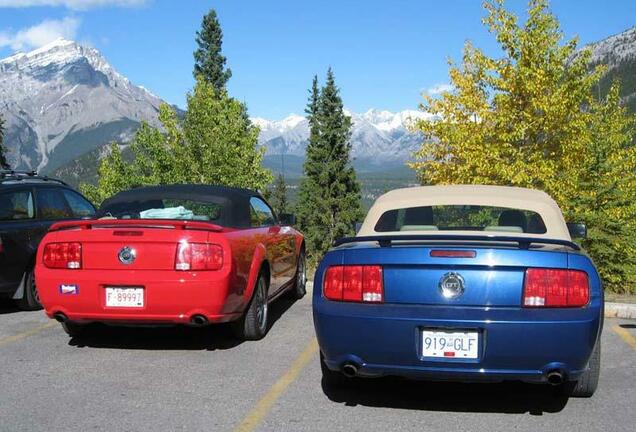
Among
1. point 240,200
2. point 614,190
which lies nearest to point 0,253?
point 240,200

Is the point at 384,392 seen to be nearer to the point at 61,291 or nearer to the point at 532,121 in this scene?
the point at 61,291

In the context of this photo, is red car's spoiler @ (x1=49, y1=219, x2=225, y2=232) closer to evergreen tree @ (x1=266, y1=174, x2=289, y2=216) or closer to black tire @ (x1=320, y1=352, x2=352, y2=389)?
black tire @ (x1=320, y1=352, x2=352, y2=389)

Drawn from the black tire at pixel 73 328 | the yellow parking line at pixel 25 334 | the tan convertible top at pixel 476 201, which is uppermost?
the tan convertible top at pixel 476 201

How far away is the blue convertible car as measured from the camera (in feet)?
12.4

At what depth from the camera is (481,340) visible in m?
3.82

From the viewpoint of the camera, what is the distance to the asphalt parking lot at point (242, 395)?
397 centimetres

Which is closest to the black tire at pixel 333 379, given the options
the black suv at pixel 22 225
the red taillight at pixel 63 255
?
the red taillight at pixel 63 255

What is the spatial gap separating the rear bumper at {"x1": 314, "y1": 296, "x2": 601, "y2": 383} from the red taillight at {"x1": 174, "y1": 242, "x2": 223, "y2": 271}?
5.65 feet

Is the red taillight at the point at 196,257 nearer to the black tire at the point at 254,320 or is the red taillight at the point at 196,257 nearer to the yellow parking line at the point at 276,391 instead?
the black tire at the point at 254,320

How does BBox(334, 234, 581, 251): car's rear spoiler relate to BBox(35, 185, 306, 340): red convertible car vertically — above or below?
above

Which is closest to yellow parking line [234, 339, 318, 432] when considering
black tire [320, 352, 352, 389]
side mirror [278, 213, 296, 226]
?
black tire [320, 352, 352, 389]

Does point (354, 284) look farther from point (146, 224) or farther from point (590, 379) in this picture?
point (146, 224)

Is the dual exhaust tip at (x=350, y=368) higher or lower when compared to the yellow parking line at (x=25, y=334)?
higher

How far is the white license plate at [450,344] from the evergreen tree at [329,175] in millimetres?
50575
